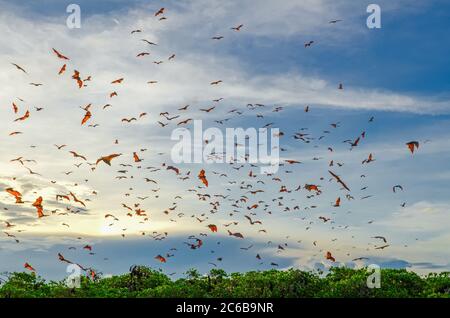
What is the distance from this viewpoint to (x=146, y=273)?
27.6 meters

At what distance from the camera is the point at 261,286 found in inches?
931

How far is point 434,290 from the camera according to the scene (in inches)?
924

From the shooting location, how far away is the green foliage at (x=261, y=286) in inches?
Answer: 893

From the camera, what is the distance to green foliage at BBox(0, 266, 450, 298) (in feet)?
74.4
